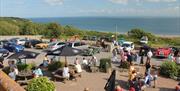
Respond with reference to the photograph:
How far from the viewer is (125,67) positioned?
66.0 feet

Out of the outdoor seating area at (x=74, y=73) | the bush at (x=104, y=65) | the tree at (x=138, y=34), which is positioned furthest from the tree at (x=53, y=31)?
the bush at (x=104, y=65)

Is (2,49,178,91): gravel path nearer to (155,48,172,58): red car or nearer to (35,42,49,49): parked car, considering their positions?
(155,48,172,58): red car

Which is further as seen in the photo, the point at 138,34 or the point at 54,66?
the point at 138,34

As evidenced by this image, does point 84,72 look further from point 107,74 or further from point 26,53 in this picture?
point 26,53

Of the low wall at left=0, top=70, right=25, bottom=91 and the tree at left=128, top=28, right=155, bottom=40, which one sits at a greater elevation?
the low wall at left=0, top=70, right=25, bottom=91

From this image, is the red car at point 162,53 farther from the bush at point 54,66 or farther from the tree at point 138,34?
the tree at point 138,34

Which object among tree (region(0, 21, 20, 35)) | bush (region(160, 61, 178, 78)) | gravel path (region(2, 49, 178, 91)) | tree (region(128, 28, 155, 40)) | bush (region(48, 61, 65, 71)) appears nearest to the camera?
gravel path (region(2, 49, 178, 91))

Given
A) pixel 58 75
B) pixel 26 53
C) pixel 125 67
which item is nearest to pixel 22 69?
pixel 26 53

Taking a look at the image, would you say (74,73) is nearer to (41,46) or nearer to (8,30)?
(41,46)

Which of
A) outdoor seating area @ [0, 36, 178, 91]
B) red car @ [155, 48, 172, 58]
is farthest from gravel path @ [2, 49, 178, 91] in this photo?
red car @ [155, 48, 172, 58]

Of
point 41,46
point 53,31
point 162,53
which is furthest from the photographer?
point 53,31

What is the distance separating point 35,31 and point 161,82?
4550cm

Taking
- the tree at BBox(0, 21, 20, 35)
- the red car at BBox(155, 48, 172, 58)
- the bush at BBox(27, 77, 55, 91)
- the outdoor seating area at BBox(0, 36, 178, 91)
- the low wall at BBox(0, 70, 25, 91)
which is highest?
the low wall at BBox(0, 70, 25, 91)

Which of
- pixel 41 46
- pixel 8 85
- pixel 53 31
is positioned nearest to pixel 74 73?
pixel 8 85
